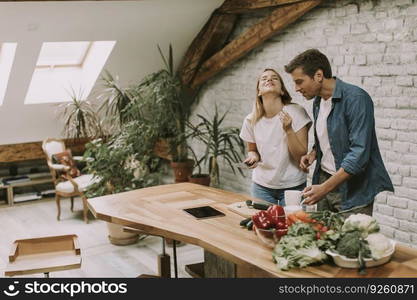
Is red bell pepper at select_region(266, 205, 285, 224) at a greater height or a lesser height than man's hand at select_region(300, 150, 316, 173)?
lesser

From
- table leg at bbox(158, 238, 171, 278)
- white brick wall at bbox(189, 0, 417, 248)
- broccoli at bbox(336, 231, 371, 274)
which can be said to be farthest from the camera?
white brick wall at bbox(189, 0, 417, 248)

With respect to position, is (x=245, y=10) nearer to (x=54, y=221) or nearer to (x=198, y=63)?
Result: (x=198, y=63)

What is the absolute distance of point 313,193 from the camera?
300cm

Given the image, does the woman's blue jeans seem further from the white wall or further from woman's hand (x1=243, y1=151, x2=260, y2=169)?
the white wall

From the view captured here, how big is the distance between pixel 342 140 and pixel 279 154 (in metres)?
0.56

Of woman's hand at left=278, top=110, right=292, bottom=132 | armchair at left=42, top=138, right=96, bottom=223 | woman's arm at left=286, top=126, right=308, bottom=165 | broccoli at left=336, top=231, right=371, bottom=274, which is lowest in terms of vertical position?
armchair at left=42, top=138, right=96, bottom=223

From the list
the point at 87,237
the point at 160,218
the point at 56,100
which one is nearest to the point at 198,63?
the point at 56,100

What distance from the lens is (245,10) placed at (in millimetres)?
5676

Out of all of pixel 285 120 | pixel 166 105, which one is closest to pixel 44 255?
pixel 285 120

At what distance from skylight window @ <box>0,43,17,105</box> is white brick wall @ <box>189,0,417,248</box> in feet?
9.70

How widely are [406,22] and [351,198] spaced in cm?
176

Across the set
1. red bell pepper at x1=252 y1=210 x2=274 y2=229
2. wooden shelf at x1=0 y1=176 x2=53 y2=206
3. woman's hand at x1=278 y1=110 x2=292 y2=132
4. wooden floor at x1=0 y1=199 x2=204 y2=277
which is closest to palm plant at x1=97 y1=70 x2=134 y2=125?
wooden floor at x1=0 y1=199 x2=204 y2=277

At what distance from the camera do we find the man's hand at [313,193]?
2988 millimetres

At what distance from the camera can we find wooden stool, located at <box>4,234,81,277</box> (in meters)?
3.26
